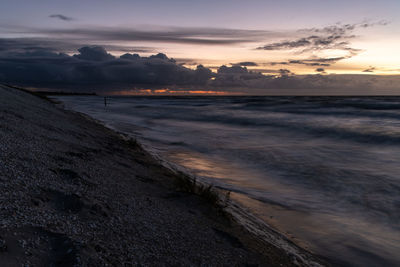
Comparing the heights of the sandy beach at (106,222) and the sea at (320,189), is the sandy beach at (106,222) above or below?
above

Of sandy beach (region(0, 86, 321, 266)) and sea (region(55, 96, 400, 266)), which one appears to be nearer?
sandy beach (region(0, 86, 321, 266))

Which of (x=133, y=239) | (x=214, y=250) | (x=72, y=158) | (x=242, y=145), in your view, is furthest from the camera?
(x=242, y=145)

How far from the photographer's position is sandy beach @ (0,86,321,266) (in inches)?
90.4

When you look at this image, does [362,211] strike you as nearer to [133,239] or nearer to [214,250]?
[214,250]

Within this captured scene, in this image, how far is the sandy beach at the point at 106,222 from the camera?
230cm

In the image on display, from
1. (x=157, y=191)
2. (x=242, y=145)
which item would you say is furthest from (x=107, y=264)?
(x=242, y=145)

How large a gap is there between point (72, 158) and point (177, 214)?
2.23 meters

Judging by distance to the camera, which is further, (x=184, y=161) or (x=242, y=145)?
(x=242, y=145)

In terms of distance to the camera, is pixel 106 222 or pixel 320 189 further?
pixel 320 189

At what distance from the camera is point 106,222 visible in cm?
288

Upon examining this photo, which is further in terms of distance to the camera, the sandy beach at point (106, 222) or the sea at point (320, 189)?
the sea at point (320, 189)

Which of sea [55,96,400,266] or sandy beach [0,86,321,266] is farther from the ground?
sandy beach [0,86,321,266]

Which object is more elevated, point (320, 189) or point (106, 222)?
point (106, 222)

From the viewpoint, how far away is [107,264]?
2268 mm
